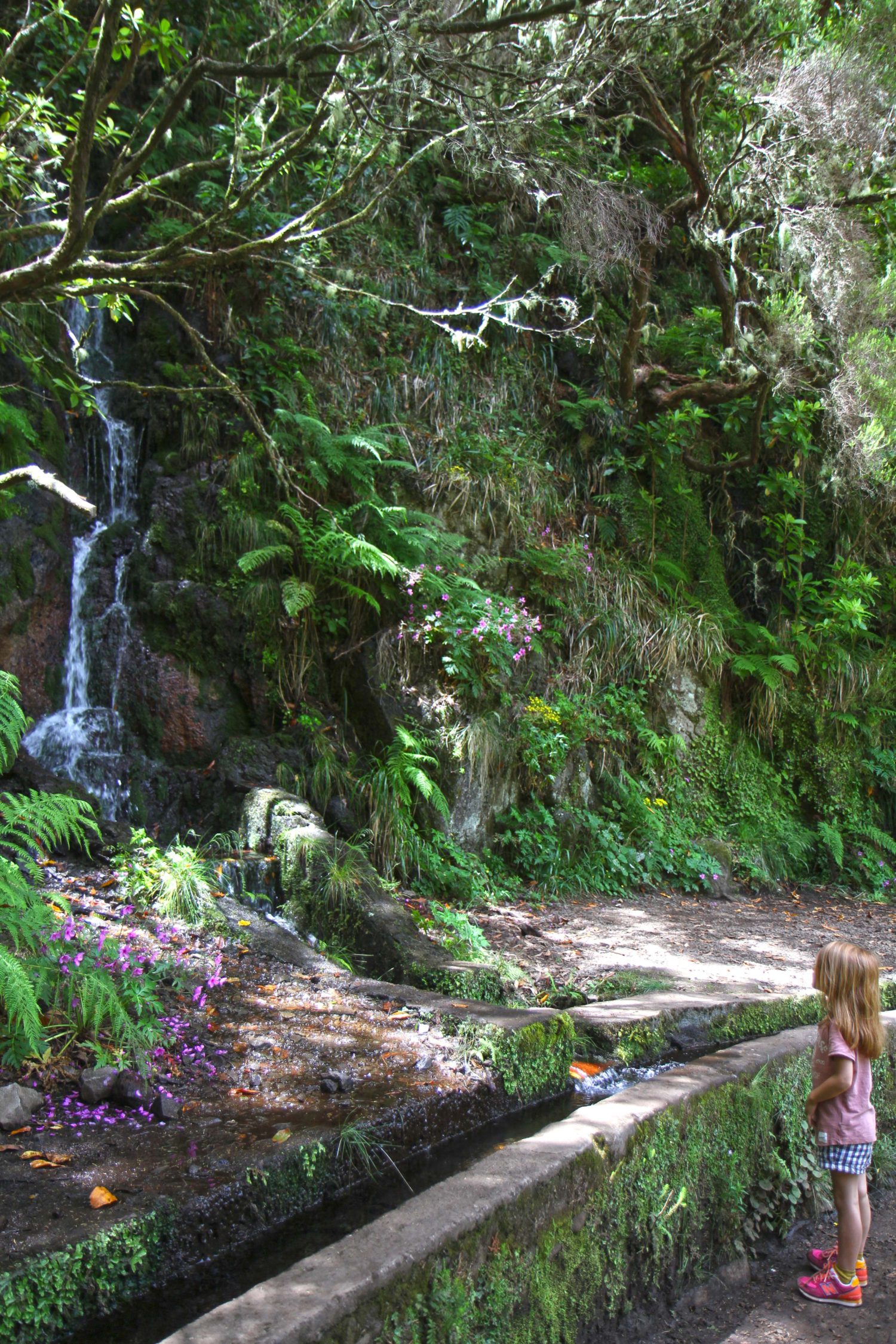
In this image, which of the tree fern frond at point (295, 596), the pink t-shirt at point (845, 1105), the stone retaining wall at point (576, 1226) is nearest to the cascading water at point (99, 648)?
the tree fern frond at point (295, 596)

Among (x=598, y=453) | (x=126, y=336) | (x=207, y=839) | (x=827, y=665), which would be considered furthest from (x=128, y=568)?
(x=827, y=665)

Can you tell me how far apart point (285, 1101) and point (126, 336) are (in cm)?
803

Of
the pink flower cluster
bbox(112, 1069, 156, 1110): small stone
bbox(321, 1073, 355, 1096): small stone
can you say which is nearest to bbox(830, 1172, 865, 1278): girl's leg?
bbox(321, 1073, 355, 1096): small stone

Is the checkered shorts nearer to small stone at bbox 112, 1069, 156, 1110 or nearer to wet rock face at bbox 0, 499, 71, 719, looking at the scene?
small stone at bbox 112, 1069, 156, 1110

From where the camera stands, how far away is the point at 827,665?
10383 millimetres

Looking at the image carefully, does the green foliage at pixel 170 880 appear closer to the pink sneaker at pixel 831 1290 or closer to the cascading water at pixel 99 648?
the cascading water at pixel 99 648

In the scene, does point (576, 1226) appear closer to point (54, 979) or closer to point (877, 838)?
point (54, 979)

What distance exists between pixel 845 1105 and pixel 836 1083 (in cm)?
11

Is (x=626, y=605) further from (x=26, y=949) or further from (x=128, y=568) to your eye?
(x=26, y=949)

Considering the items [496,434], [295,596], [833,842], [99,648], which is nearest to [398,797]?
[295,596]

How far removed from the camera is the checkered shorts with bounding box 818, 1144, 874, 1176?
9.95 ft

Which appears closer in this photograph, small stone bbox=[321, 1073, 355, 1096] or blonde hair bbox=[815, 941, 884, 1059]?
blonde hair bbox=[815, 941, 884, 1059]

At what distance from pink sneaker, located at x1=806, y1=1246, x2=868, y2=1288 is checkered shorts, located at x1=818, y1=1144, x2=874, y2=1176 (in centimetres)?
27

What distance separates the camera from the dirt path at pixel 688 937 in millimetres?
5882
